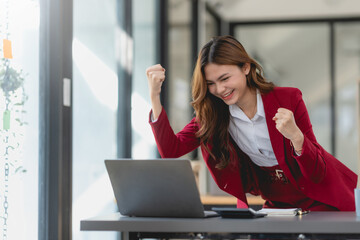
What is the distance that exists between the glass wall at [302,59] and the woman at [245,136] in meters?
4.97

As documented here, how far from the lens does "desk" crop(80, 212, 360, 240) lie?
1459 millimetres

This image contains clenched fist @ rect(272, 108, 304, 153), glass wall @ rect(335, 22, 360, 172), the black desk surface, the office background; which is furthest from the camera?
glass wall @ rect(335, 22, 360, 172)

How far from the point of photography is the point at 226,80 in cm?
205

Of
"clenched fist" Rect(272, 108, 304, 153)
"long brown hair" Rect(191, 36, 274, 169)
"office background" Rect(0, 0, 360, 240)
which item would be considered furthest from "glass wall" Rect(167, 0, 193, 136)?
"clenched fist" Rect(272, 108, 304, 153)

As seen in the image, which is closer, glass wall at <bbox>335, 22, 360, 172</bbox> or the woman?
the woman

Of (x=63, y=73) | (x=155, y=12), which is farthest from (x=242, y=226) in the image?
(x=155, y=12)

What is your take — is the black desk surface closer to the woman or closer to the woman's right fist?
the woman

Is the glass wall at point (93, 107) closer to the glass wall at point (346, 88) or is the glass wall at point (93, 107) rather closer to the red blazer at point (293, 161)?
the red blazer at point (293, 161)

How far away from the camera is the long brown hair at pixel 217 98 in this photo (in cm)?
206

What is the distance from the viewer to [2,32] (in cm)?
223

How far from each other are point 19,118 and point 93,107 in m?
0.97

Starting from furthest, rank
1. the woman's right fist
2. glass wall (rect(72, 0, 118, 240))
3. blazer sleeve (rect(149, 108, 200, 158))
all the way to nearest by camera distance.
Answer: glass wall (rect(72, 0, 118, 240)) < blazer sleeve (rect(149, 108, 200, 158)) < the woman's right fist

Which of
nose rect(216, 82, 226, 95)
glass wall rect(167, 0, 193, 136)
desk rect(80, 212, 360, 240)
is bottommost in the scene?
desk rect(80, 212, 360, 240)

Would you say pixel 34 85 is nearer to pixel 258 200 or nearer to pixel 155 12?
pixel 258 200
